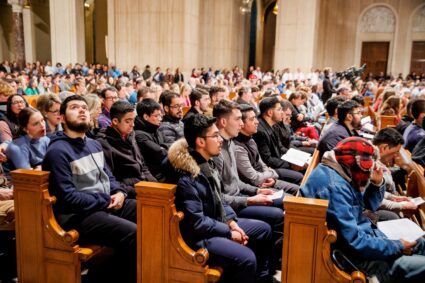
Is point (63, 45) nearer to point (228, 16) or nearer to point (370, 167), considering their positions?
point (228, 16)

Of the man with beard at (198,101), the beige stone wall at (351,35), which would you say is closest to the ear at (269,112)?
the man with beard at (198,101)

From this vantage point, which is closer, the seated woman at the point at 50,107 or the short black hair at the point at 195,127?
the short black hair at the point at 195,127

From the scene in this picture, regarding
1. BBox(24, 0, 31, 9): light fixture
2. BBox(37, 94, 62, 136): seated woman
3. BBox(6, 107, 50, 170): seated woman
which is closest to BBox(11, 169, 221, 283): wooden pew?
BBox(6, 107, 50, 170): seated woman

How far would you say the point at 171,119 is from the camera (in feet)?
16.2

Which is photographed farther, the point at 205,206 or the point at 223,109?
the point at 223,109

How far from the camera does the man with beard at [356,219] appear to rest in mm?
2355

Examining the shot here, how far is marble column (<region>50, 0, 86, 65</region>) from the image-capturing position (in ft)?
Answer: 60.5

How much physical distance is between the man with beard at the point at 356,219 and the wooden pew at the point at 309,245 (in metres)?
0.18

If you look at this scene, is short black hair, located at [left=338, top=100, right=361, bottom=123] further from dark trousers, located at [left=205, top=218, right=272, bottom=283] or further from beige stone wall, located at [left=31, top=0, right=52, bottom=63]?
beige stone wall, located at [left=31, top=0, right=52, bottom=63]

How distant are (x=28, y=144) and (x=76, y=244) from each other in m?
1.29

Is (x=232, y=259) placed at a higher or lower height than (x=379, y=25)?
lower

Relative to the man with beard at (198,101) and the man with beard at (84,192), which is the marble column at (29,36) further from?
the man with beard at (84,192)

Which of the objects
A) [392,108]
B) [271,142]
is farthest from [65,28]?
[271,142]

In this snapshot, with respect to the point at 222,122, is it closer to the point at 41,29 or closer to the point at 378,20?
→ the point at 41,29
